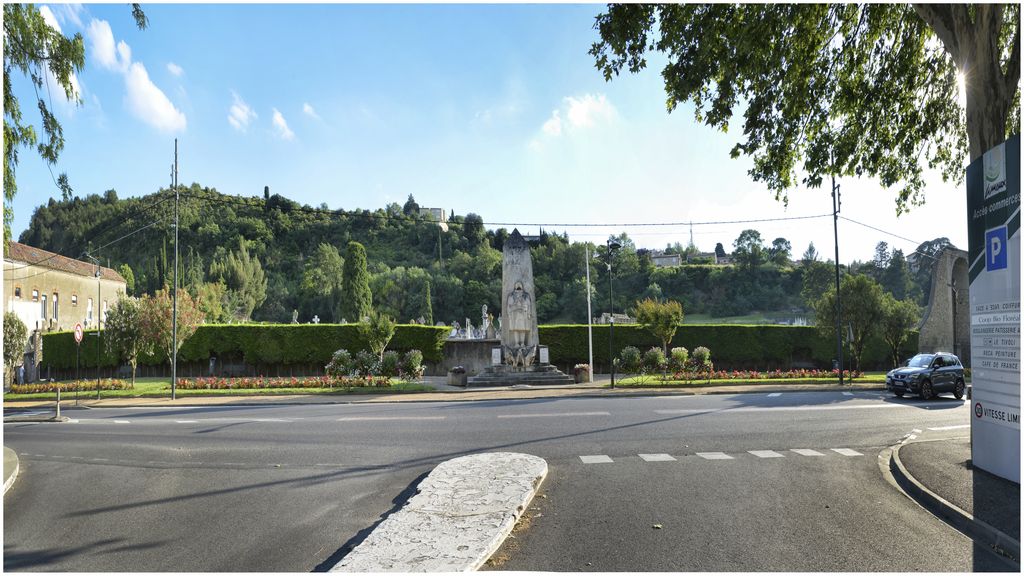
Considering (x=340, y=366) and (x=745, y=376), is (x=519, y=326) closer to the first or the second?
(x=340, y=366)

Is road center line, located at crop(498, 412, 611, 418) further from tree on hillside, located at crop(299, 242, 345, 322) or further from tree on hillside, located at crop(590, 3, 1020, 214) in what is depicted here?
tree on hillside, located at crop(299, 242, 345, 322)

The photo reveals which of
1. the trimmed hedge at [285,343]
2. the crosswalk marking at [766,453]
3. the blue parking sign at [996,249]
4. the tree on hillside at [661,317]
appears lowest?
the crosswalk marking at [766,453]

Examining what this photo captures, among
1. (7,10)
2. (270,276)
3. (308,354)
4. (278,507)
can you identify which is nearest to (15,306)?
(308,354)

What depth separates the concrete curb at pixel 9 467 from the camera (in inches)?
333

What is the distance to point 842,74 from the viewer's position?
11070mm

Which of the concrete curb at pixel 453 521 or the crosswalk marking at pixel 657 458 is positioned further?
the crosswalk marking at pixel 657 458

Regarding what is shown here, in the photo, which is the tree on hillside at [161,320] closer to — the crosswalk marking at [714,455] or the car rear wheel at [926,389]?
the crosswalk marking at [714,455]

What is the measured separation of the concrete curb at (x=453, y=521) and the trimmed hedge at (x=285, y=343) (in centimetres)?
2566

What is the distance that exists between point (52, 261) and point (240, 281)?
66.6 ft

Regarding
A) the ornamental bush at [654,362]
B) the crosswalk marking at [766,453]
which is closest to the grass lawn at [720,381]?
the ornamental bush at [654,362]

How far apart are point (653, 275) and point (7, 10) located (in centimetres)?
7250

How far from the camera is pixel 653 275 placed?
76125mm

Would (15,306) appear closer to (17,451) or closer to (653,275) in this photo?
(17,451)

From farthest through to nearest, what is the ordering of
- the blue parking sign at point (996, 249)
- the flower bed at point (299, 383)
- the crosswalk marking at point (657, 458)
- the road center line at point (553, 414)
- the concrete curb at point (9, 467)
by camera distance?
the flower bed at point (299, 383) → the road center line at point (553, 414) → the crosswalk marking at point (657, 458) → the concrete curb at point (9, 467) → the blue parking sign at point (996, 249)
